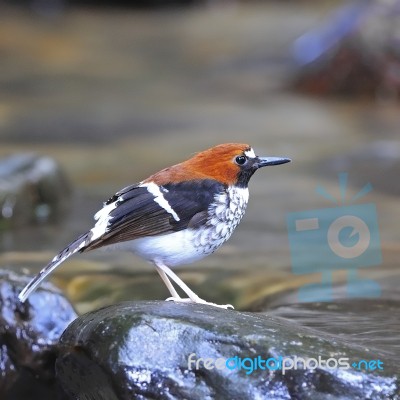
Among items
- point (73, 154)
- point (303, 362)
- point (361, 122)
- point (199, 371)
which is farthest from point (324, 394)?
point (361, 122)

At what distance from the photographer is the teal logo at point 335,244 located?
668 cm

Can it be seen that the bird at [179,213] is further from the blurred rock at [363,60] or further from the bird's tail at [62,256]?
the blurred rock at [363,60]

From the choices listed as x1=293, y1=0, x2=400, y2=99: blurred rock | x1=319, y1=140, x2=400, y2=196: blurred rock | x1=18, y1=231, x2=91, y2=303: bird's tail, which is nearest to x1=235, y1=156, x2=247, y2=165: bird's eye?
x1=18, y1=231, x2=91, y2=303: bird's tail

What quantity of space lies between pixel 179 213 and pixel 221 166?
13.4 inches

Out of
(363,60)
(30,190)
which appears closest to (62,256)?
(30,190)

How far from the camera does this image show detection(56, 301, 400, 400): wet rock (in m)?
4.41

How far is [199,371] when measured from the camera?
176 inches

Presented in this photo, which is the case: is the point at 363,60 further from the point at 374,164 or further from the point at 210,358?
the point at 210,358

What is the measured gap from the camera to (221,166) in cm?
515

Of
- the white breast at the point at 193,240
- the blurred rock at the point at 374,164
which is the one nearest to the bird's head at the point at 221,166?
the white breast at the point at 193,240

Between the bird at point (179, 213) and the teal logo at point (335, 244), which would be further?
the teal logo at point (335, 244)

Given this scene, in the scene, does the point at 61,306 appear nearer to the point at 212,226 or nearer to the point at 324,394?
the point at 212,226

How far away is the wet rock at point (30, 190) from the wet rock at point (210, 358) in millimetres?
4185

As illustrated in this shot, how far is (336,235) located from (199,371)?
3.76 m
